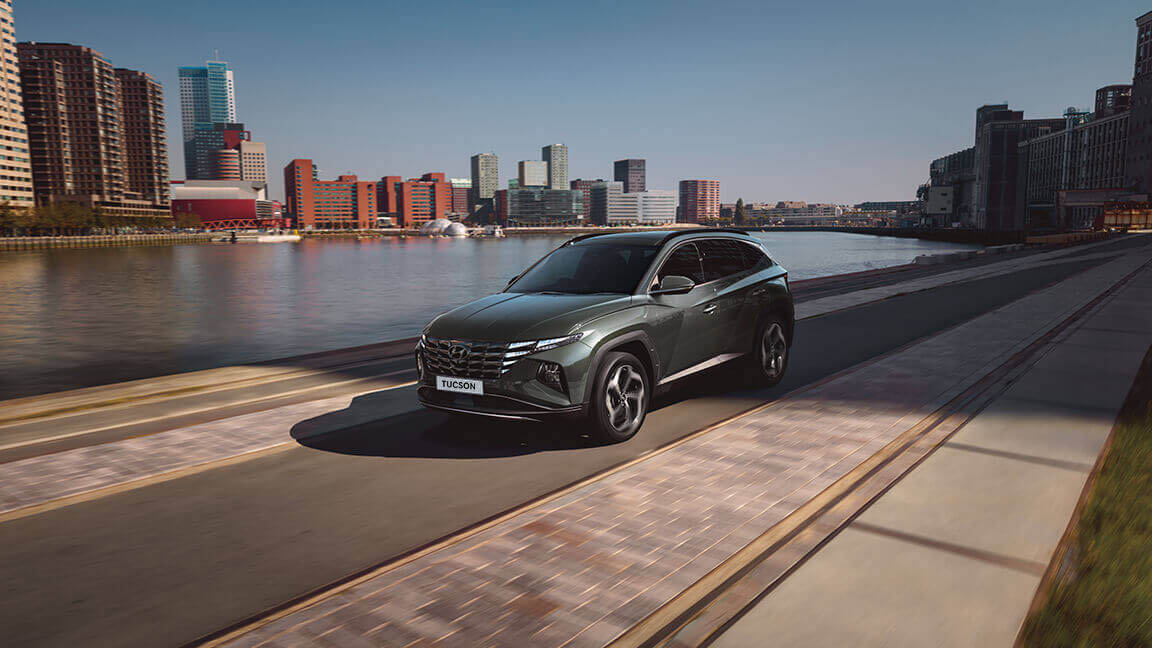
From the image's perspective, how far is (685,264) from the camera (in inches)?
270

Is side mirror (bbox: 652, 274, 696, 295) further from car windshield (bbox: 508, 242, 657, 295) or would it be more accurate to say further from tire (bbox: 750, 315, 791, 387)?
tire (bbox: 750, 315, 791, 387)

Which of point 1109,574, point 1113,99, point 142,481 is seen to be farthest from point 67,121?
point 1113,99

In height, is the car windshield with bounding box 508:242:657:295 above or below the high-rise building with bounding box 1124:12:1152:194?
below

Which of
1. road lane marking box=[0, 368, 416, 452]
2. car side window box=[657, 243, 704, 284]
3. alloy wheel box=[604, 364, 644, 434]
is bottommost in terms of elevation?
road lane marking box=[0, 368, 416, 452]

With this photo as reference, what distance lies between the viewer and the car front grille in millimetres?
5391

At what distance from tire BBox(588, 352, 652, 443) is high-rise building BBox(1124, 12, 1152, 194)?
450 feet

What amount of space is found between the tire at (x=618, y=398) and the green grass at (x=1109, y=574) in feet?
10.2

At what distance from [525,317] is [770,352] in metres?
3.50

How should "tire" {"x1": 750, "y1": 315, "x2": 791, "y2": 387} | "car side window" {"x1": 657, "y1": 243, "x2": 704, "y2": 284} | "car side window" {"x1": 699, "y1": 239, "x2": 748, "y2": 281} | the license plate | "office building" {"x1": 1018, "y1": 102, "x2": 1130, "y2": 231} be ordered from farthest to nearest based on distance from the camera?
"office building" {"x1": 1018, "y1": 102, "x2": 1130, "y2": 231} → "tire" {"x1": 750, "y1": 315, "x2": 791, "y2": 387} → "car side window" {"x1": 699, "y1": 239, "x2": 748, "y2": 281} → "car side window" {"x1": 657, "y1": 243, "x2": 704, "y2": 284} → the license plate

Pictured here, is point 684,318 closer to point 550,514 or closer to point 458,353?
point 458,353

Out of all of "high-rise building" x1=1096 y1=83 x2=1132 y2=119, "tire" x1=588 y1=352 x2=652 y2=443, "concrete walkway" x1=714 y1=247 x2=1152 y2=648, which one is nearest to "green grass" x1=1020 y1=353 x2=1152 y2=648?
"concrete walkway" x1=714 y1=247 x2=1152 y2=648

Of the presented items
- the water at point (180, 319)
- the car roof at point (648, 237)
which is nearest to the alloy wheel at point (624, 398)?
the car roof at point (648, 237)

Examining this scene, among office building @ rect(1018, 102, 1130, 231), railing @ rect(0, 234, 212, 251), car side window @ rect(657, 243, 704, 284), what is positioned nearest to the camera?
car side window @ rect(657, 243, 704, 284)

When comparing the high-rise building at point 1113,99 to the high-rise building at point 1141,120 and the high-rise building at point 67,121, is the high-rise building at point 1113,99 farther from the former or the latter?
the high-rise building at point 67,121
